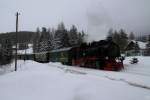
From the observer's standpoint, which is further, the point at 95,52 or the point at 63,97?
the point at 95,52

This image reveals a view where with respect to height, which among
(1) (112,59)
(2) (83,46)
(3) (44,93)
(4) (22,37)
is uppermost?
(4) (22,37)

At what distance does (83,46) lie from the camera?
25250 mm

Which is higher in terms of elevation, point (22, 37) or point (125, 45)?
point (22, 37)

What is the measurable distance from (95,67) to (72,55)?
22.2 feet

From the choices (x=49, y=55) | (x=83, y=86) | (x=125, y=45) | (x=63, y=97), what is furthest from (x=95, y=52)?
(x=125, y=45)

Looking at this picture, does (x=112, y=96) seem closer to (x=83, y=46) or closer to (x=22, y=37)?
(x=83, y=46)

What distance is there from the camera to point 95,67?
22.6m

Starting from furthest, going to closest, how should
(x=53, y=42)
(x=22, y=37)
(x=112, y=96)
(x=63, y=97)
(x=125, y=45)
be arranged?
(x=22, y=37) < (x=125, y=45) < (x=53, y=42) < (x=63, y=97) < (x=112, y=96)

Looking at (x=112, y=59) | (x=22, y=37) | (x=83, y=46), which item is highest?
(x=22, y=37)

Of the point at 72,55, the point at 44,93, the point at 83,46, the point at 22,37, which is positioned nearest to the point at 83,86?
the point at 44,93

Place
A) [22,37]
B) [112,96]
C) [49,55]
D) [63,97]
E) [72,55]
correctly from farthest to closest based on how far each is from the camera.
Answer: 1. [22,37]
2. [49,55]
3. [72,55]
4. [63,97]
5. [112,96]

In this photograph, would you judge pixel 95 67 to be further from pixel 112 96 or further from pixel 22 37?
pixel 22 37

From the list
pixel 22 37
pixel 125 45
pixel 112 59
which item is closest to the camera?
pixel 112 59

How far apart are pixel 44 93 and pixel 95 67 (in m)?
12.6
